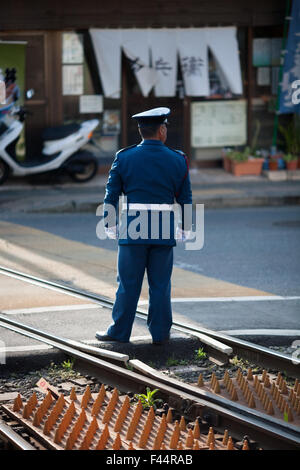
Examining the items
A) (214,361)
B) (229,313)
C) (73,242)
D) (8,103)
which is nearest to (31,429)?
(214,361)

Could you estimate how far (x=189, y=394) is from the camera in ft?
21.2

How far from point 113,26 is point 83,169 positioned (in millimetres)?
2761

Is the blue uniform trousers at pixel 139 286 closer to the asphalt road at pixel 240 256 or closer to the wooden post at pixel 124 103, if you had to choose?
the asphalt road at pixel 240 256

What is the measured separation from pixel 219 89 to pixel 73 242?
23.3 feet

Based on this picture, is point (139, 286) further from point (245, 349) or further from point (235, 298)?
point (235, 298)

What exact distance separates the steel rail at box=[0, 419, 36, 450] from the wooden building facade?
1211 cm

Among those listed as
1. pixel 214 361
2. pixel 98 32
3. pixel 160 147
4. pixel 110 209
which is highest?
pixel 98 32

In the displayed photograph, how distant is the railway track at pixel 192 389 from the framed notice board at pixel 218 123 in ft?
35.6

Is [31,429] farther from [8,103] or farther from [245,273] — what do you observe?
[8,103]

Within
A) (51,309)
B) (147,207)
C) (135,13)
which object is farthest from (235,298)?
(135,13)

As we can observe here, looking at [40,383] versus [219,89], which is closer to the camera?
[40,383]

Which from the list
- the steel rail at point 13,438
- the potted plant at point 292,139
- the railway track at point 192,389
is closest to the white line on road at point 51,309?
the railway track at point 192,389

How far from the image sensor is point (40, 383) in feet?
22.2

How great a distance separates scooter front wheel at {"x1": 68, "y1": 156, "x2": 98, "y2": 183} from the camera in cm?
1719
